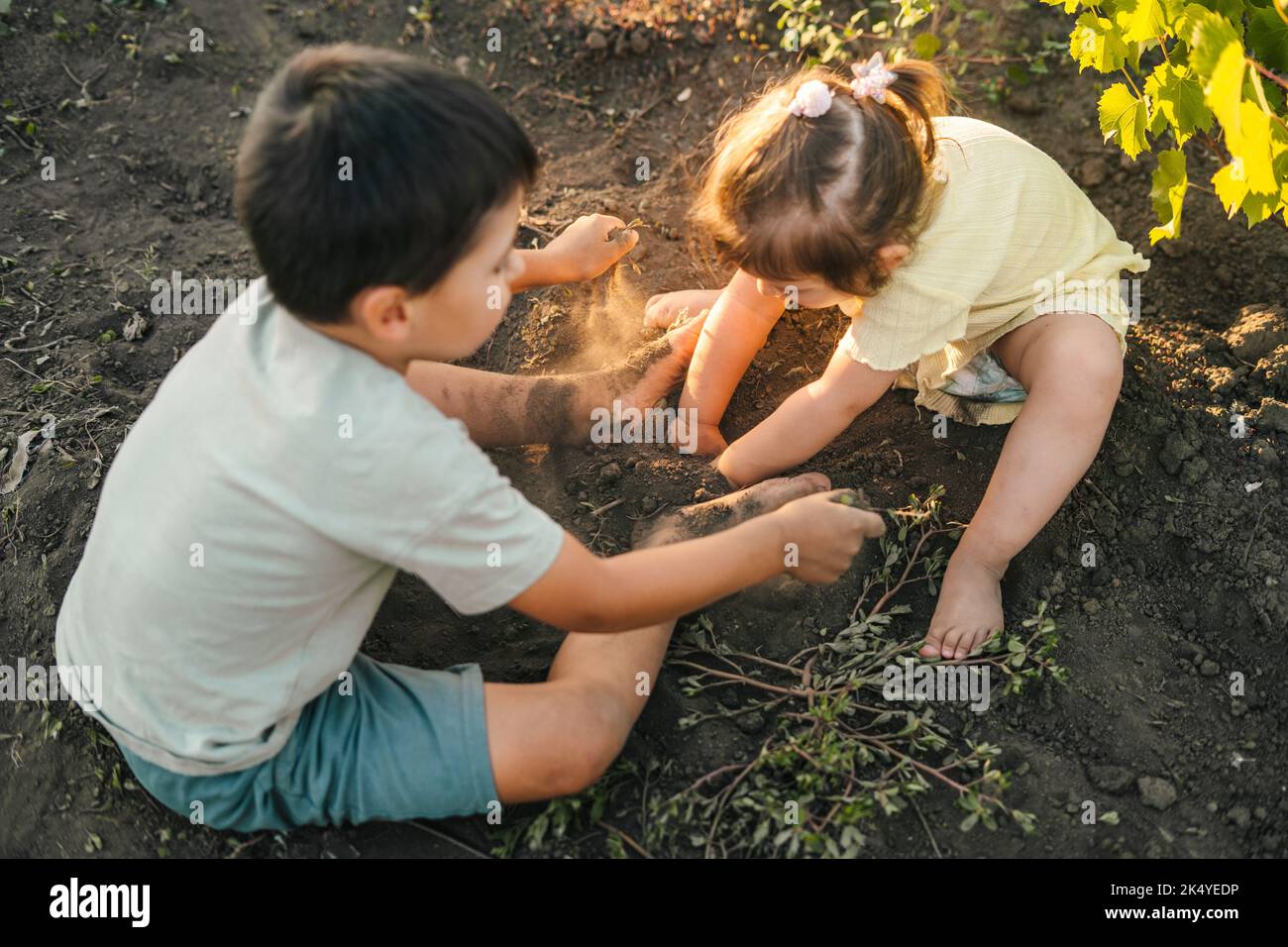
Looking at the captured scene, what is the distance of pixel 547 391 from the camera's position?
254 centimetres

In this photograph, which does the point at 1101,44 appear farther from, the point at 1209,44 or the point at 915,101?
the point at 1209,44

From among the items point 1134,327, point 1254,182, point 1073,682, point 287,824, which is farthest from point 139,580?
point 1134,327

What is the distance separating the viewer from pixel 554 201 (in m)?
3.18

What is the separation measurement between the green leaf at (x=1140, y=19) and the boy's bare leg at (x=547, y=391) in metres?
1.09

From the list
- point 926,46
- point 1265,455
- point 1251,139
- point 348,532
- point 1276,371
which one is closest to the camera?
point 348,532

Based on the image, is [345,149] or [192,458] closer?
[345,149]

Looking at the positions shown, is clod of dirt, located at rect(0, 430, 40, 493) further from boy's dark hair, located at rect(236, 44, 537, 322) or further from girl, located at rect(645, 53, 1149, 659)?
girl, located at rect(645, 53, 1149, 659)

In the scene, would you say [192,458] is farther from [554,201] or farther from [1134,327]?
[1134,327]

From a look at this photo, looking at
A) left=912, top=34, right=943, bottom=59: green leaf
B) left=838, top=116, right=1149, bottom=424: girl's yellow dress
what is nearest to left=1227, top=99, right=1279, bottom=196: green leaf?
left=838, top=116, right=1149, bottom=424: girl's yellow dress

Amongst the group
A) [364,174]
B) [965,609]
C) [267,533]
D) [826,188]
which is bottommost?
[965,609]

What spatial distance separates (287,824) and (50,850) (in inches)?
18.1

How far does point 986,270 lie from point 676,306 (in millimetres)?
863

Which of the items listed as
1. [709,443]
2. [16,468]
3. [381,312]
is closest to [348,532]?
[381,312]

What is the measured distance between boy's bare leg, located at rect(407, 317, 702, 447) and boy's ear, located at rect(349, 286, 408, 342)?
2.64 ft
